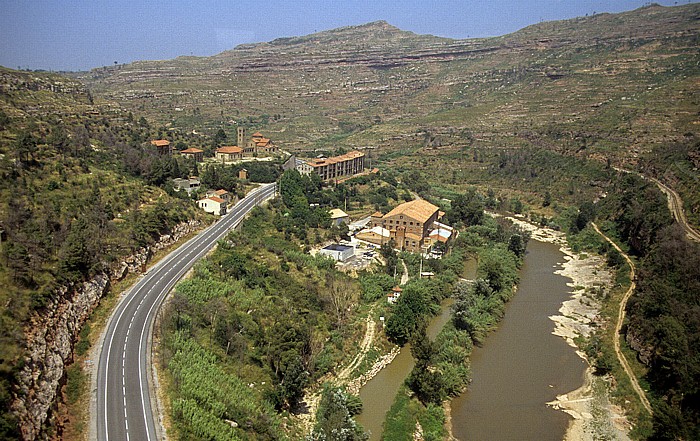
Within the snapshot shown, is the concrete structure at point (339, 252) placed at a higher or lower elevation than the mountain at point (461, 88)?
lower

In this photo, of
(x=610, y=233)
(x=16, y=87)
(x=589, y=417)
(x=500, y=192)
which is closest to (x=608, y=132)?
(x=500, y=192)

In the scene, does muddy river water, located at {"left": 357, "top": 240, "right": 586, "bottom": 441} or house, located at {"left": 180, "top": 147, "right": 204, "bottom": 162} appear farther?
house, located at {"left": 180, "top": 147, "right": 204, "bottom": 162}

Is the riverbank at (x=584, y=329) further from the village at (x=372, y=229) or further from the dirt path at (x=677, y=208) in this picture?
the village at (x=372, y=229)

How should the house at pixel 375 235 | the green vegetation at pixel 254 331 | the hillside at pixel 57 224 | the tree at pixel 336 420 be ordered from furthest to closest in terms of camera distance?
the house at pixel 375 235
the green vegetation at pixel 254 331
the tree at pixel 336 420
the hillside at pixel 57 224

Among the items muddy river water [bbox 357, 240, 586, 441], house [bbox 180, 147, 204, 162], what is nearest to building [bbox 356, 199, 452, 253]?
muddy river water [bbox 357, 240, 586, 441]

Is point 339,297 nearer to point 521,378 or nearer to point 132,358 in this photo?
point 521,378

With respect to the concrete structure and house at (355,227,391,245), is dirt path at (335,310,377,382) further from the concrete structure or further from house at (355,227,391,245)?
house at (355,227,391,245)

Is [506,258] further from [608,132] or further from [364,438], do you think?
[608,132]

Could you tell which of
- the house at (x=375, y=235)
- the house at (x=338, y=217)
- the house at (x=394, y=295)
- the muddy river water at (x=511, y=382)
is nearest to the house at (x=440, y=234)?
the house at (x=375, y=235)
